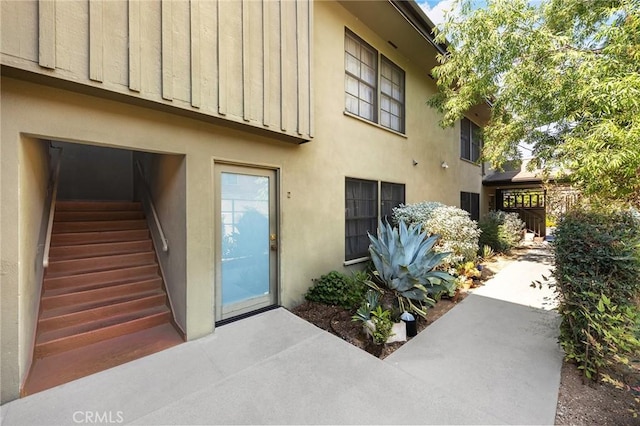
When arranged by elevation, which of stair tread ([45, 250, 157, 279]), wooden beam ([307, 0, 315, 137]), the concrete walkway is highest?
wooden beam ([307, 0, 315, 137])

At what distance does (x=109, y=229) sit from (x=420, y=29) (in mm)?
8212

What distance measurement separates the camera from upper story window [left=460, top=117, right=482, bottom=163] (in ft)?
37.0

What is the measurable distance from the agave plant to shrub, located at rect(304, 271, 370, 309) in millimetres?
566

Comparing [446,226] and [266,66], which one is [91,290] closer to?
[266,66]

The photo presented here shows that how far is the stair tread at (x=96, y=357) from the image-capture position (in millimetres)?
2691

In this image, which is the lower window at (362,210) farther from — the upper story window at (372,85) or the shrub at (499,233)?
the shrub at (499,233)

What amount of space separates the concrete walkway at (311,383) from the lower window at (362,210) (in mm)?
2591

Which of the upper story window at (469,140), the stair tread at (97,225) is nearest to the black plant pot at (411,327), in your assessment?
the stair tread at (97,225)

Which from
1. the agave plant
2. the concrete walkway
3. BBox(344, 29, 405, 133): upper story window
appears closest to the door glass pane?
the concrete walkway

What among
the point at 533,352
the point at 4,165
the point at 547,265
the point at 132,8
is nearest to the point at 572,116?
the point at 533,352

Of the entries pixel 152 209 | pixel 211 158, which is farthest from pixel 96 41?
pixel 152 209

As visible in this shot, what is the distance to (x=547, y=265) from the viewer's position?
813 centimetres

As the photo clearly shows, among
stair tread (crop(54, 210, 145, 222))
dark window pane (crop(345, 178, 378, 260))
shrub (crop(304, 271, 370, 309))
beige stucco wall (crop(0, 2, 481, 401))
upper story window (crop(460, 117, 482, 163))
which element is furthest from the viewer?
upper story window (crop(460, 117, 482, 163))

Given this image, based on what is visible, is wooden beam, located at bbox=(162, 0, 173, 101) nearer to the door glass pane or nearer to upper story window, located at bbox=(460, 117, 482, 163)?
the door glass pane
